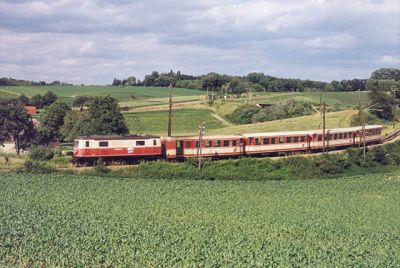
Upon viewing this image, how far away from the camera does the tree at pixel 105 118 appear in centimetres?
7525

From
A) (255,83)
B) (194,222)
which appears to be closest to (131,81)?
(255,83)

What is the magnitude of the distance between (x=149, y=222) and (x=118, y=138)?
2439cm

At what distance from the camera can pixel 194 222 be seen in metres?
32.2

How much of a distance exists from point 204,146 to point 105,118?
22.0 meters

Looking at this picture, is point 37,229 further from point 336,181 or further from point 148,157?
point 336,181

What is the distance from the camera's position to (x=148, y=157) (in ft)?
186

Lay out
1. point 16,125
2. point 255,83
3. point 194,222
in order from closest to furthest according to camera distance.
Result: point 194,222, point 16,125, point 255,83

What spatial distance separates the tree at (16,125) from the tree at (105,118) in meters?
9.85

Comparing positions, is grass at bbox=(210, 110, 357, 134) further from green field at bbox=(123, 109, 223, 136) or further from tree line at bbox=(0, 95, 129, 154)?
tree line at bbox=(0, 95, 129, 154)

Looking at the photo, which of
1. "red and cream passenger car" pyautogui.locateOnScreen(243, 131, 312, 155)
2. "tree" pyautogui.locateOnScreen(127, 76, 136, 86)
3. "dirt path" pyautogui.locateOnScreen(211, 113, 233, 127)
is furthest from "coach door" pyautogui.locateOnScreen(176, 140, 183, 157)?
"tree" pyautogui.locateOnScreen(127, 76, 136, 86)

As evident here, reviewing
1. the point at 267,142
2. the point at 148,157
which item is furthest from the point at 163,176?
the point at 267,142

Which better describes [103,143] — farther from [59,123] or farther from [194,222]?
[59,123]

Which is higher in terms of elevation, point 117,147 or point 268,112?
point 268,112

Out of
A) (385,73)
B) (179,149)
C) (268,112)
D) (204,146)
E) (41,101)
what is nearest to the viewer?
(179,149)
